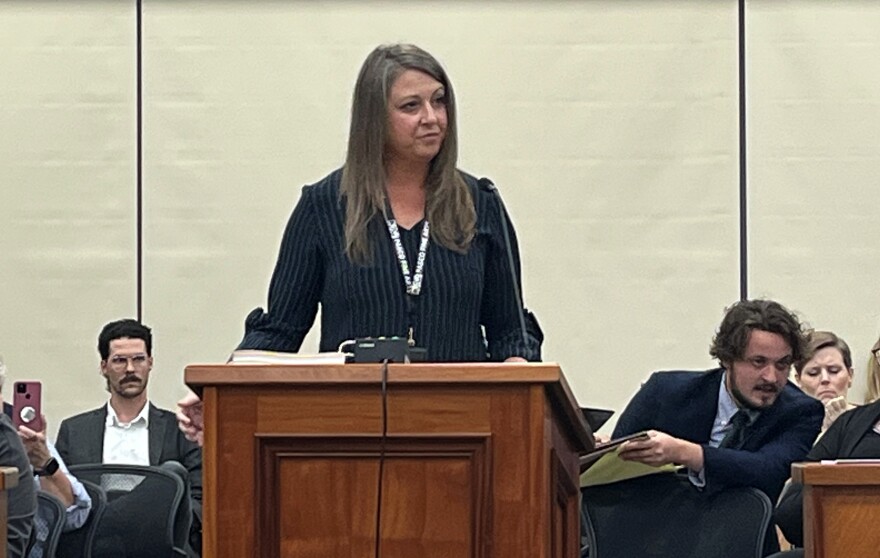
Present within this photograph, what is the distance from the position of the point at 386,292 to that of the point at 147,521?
2.45 m

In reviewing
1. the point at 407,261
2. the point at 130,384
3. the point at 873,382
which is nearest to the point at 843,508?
the point at 407,261

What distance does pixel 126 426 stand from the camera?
24.4 ft

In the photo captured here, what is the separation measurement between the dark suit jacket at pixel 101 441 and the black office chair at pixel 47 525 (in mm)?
1343

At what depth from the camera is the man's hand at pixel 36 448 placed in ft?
20.4

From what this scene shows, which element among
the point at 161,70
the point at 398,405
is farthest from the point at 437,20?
the point at 398,405

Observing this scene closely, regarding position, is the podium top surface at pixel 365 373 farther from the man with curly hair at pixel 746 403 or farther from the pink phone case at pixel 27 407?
the pink phone case at pixel 27 407

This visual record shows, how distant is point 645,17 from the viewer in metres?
7.30

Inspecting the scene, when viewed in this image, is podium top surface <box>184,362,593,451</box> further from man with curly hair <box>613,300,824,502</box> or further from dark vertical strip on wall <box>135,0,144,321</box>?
dark vertical strip on wall <box>135,0,144,321</box>

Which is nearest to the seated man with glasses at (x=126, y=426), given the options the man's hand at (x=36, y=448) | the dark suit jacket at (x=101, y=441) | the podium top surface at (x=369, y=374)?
the dark suit jacket at (x=101, y=441)

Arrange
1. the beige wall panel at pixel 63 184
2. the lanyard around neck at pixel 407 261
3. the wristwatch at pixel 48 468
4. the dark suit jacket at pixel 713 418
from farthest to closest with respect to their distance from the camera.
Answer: the beige wall panel at pixel 63 184 < the wristwatch at pixel 48 468 < the dark suit jacket at pixel 713 418 < the lanyard around neck at pixel 407 261

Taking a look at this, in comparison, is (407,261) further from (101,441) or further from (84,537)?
(101,441)

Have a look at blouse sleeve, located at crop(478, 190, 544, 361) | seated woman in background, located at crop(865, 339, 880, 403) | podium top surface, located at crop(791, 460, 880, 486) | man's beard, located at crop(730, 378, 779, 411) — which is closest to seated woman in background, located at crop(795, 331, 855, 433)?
seated woman in background, located at crop(865, 339, 880, 403)

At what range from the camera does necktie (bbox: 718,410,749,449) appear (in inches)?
211

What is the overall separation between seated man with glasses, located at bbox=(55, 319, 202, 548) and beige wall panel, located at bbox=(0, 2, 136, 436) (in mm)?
150
